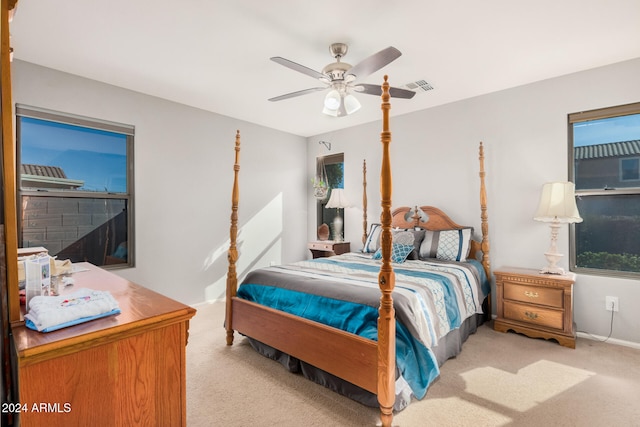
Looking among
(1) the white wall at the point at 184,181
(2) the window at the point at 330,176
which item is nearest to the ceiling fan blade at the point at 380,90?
(1) the white wall at the point at 184,181

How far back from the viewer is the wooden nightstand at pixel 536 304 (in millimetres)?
2852

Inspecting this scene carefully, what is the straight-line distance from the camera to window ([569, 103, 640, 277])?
9.69 ft

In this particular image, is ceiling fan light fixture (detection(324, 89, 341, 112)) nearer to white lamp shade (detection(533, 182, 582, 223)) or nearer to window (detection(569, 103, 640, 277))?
white lamp shade (detection(533, 182, 582, 223))

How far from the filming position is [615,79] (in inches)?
116

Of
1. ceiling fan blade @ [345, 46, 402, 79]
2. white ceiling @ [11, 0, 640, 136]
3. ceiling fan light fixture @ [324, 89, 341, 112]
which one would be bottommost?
ceiling fan light fixture @ [324, 89, 341, 112]

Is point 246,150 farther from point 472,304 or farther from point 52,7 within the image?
point 472,304

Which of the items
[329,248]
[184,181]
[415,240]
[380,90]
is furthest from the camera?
[329,248]

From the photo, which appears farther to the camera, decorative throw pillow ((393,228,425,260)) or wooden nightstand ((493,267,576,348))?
decorative throw pillow ((393,228,425,260))

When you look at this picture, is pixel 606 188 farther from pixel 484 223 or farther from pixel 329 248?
pixel 329 248

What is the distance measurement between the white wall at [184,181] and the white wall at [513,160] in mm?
1870

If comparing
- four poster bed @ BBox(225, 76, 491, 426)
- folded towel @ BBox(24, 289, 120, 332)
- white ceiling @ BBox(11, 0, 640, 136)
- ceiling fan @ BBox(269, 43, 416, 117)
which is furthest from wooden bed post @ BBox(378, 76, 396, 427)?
folded towel @ BBox(24, 289, 120, 332)

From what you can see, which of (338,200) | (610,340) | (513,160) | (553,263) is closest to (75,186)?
(338,200)

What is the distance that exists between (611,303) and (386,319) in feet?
8.49

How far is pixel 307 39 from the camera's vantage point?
2.47 meters
